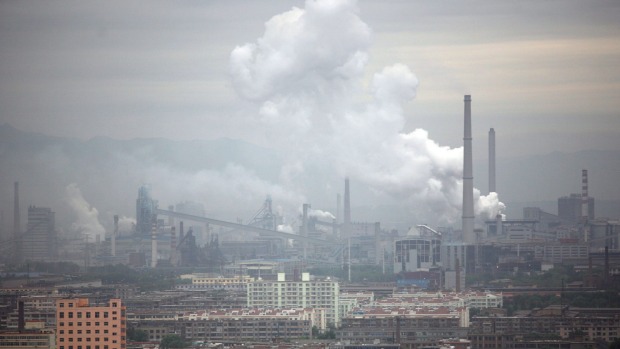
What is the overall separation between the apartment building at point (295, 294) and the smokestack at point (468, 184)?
11496 mm

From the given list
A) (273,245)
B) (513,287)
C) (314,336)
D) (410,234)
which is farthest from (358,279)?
(314,336)

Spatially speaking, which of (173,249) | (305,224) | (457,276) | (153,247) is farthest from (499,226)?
(153,247)

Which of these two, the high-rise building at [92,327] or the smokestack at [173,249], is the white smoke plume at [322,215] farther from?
the high-rise building at [92,327]

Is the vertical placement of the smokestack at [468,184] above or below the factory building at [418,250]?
above

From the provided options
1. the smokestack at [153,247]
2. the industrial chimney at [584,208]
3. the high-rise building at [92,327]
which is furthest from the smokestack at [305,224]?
the high-rise building at [92,327]

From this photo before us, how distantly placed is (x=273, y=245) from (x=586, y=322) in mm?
33289

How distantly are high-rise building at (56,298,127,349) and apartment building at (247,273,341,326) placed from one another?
18.1 metres

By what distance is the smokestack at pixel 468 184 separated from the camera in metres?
54.8

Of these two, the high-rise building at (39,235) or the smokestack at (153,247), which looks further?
the smokestack at (153,247)

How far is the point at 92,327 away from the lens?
81.4 ft

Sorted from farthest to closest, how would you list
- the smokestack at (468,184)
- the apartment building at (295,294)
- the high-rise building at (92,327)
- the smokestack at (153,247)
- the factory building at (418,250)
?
the smokestack at (153,247), the factory building at (418,250), the smokestack at (468,184), the apartment building at (295,294), the high-rise building at (92,327)

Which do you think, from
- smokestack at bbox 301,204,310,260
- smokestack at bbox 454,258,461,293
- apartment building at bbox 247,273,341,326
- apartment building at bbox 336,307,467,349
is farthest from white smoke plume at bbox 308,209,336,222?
apartment building at bbox 336,307,467,349

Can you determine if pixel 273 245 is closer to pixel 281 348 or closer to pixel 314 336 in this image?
pixel 314 336

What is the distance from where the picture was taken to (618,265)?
176 feet
